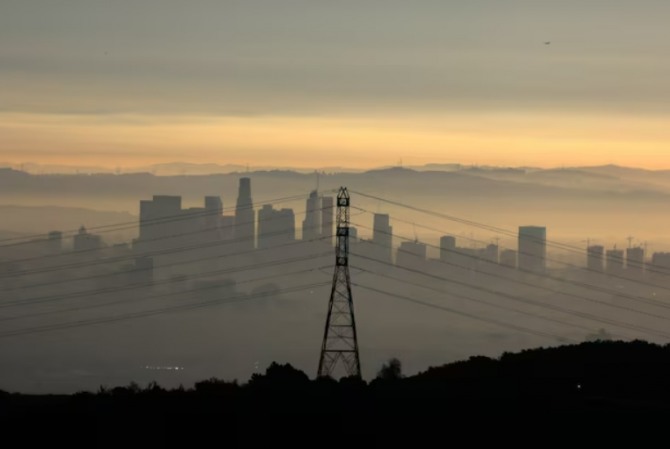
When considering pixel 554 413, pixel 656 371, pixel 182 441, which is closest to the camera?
pixel 182 441

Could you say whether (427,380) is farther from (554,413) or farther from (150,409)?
(150,409)

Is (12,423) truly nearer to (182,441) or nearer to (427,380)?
(182,441)

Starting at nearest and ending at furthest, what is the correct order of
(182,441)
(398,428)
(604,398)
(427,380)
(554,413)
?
(182,441) → (398,428) → (554,413) → (604,398) → (427,380)

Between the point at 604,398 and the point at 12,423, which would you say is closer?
the point at 12,423

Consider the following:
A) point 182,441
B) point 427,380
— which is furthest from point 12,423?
point 427,380

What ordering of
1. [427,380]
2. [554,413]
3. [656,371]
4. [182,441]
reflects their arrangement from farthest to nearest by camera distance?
[656,371] → [427,380] → [554,413] → [182,441]

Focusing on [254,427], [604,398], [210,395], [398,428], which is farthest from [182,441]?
[604,398]
